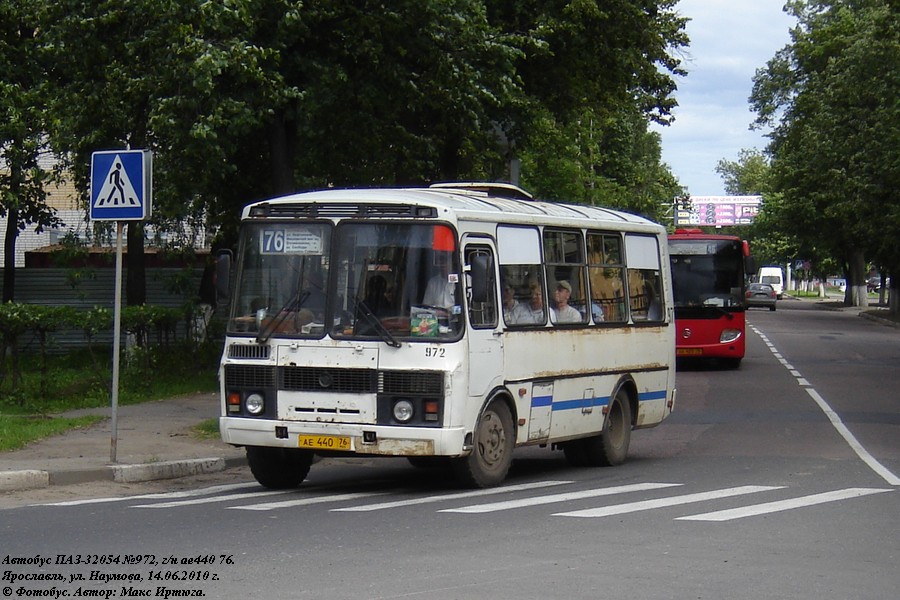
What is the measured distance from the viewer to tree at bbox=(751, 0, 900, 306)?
2371 inches

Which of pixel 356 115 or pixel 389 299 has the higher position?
pixel 356 115

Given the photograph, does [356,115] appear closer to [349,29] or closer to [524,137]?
[349,29]

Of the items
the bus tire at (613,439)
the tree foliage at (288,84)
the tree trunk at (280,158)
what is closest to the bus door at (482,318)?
the bus tire at (613,439)

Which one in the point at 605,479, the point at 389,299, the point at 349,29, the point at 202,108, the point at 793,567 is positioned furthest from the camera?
the point at 349,29

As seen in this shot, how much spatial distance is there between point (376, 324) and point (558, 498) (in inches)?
85.4

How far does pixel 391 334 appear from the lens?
1211cm

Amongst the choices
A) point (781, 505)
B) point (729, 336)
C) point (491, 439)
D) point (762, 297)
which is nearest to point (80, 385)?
point (491, 439)

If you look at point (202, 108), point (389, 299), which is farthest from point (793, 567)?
point (202, 108)

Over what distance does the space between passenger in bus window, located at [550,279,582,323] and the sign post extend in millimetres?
4185

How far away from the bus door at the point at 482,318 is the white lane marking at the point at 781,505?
246 centimetres

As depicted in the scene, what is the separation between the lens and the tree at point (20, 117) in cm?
2298

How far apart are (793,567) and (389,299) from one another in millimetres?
4878

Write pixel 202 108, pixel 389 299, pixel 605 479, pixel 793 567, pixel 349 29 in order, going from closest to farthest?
pixel 793 567, pixel 389 299, pixel 605 479, pixel 202 108, pixel 349 29

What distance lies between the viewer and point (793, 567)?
8.50 meters
